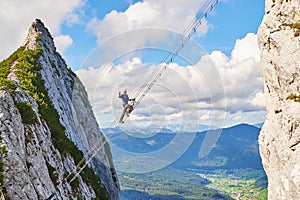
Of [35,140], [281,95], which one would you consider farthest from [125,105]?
[281,95]

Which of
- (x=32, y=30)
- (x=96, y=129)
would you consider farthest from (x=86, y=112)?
(x=32, y=30)

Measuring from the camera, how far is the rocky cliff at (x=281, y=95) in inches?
1023

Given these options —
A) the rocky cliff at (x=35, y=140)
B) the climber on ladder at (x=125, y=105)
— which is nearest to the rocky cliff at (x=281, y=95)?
the climber on ladder at (x=125, y=105)

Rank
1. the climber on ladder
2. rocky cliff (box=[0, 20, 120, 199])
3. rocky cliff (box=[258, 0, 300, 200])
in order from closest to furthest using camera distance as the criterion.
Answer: rocky cliff (box=[0, 20, 120, 199]), rocky cliff (box=[258, 0, 300, 200]), the climber on ladder

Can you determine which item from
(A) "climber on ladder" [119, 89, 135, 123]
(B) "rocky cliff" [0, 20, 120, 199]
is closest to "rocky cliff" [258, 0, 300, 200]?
(A) "climber on ladder" [119, 89, 135, 123]

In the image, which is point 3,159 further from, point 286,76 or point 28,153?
point 286,76

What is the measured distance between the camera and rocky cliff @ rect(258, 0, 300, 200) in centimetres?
2598

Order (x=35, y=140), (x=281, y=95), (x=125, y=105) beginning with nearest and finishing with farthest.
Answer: (x=35, y=140) < (x=281, y=95) < (x=125, y=105)

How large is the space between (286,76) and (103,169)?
29.4 m

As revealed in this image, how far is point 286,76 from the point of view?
28.8 meters

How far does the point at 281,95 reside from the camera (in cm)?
2975

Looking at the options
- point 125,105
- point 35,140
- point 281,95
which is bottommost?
point 35,140

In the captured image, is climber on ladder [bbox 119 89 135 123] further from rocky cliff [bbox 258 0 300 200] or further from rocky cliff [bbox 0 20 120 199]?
rocky cliff [bbox 258 0 300 200]

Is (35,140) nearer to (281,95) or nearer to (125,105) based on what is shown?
(125,105)
